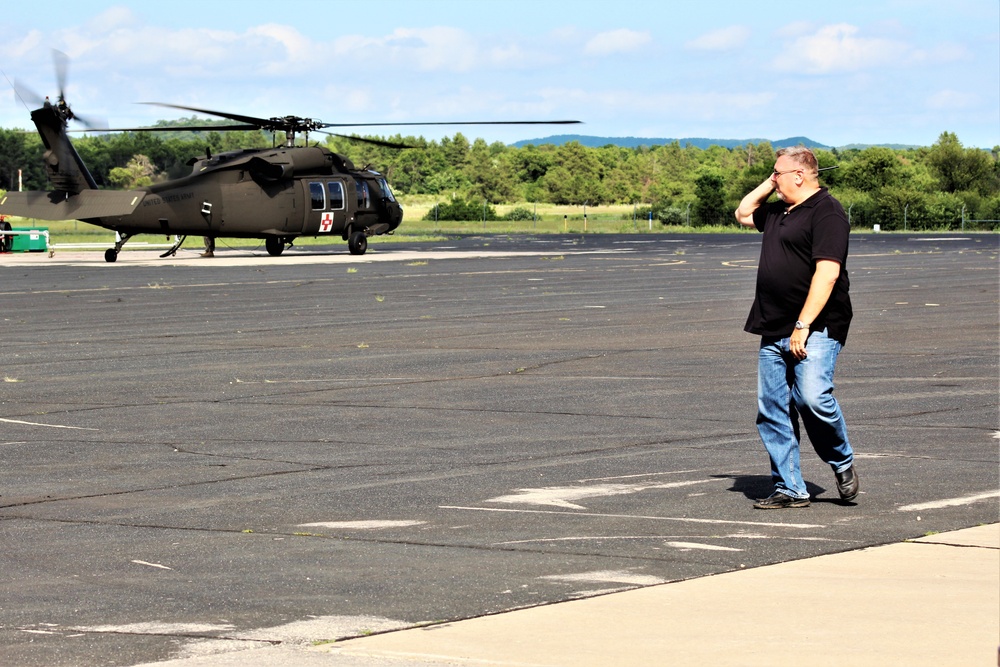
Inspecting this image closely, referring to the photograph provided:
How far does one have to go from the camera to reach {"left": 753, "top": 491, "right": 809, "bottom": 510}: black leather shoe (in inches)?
365

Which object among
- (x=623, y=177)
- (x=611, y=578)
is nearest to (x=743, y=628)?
(x=611, y=578)

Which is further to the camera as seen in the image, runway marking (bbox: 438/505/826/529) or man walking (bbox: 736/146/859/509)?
man walking (bbox: 736/146/859/509)

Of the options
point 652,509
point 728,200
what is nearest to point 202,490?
point 652,509

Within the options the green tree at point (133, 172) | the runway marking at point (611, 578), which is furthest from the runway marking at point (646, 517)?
the green tree at point (133, 172)

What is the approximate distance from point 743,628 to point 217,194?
4124cm

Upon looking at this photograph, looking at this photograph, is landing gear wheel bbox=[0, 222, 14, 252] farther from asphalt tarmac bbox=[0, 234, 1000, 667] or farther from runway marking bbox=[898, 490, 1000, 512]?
runway marking bbox=[898, 490, 1000, 512]

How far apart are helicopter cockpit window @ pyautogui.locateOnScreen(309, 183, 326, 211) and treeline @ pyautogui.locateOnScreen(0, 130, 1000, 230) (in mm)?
3979

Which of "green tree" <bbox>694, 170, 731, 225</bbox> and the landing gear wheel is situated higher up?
"green tree" <bbox>694, 170, 731, 225</bbox>

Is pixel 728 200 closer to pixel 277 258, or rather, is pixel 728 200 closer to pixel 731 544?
pixel 277 258

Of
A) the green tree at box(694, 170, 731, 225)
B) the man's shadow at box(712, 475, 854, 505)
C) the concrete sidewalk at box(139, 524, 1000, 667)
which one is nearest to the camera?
the concrete sidewalk at box(139, 524, 1000, 667)

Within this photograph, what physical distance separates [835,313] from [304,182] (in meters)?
39.6

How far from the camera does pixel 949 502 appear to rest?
9297 mm

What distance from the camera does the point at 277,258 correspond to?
50.2 meters

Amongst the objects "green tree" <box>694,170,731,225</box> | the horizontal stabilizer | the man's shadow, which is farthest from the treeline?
the man's shadow
